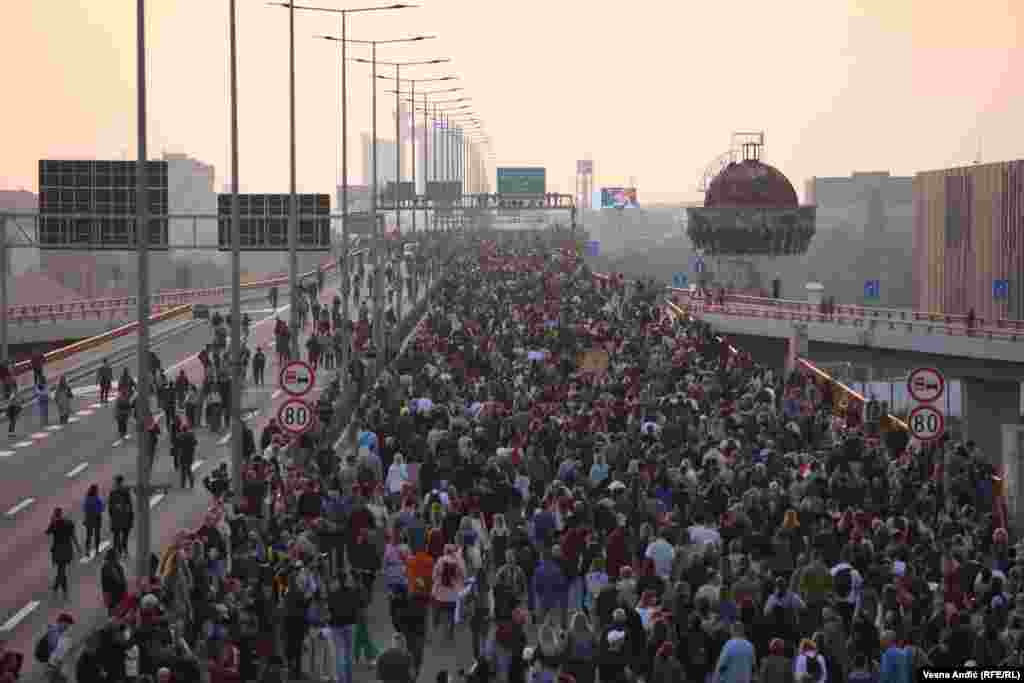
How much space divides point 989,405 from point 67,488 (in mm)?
45471

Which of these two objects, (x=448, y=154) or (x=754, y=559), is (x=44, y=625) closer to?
(x=754, y=559)

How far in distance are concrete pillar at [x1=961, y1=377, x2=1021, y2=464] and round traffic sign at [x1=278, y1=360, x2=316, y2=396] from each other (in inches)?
1859

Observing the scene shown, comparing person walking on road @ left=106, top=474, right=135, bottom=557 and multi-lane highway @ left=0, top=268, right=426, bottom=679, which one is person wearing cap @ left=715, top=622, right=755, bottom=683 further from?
person walking on road @ left=106, top=474, right=135, bottom=557

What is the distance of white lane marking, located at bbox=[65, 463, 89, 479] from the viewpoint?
36250 mm

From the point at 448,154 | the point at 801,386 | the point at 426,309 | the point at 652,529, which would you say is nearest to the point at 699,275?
the point at 426,309

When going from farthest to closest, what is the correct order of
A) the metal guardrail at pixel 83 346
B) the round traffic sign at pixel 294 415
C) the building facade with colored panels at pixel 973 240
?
1. the building facade with colored panels at pixel 973 240
2. the metal guardrail at pixel 83 346
3. the round traffic sign at pixel 294 415

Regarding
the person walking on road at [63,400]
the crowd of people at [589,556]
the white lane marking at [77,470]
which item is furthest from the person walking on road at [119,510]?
the person walking on road at [63,400]

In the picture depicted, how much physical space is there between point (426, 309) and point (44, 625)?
55.0m

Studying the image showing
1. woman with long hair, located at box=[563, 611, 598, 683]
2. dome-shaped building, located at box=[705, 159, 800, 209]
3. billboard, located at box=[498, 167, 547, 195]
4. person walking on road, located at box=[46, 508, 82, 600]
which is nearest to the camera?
woman with long hair, located at box=[563, 611, 598, 683]

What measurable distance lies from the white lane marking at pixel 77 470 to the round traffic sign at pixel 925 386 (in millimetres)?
16769

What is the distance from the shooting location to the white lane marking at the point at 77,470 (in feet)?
119

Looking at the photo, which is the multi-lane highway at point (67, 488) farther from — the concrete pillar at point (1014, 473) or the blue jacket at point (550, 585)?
the concrete pillar at point (1014, 473)

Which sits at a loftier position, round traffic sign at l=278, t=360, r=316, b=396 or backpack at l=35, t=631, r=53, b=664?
round traffic sign at l=278, t=360, r=316, b=396

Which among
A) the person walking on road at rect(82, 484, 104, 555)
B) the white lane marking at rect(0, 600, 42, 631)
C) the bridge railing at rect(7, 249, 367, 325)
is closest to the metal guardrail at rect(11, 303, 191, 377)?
the bridge railing at rect(7, 249, 367, 325)
